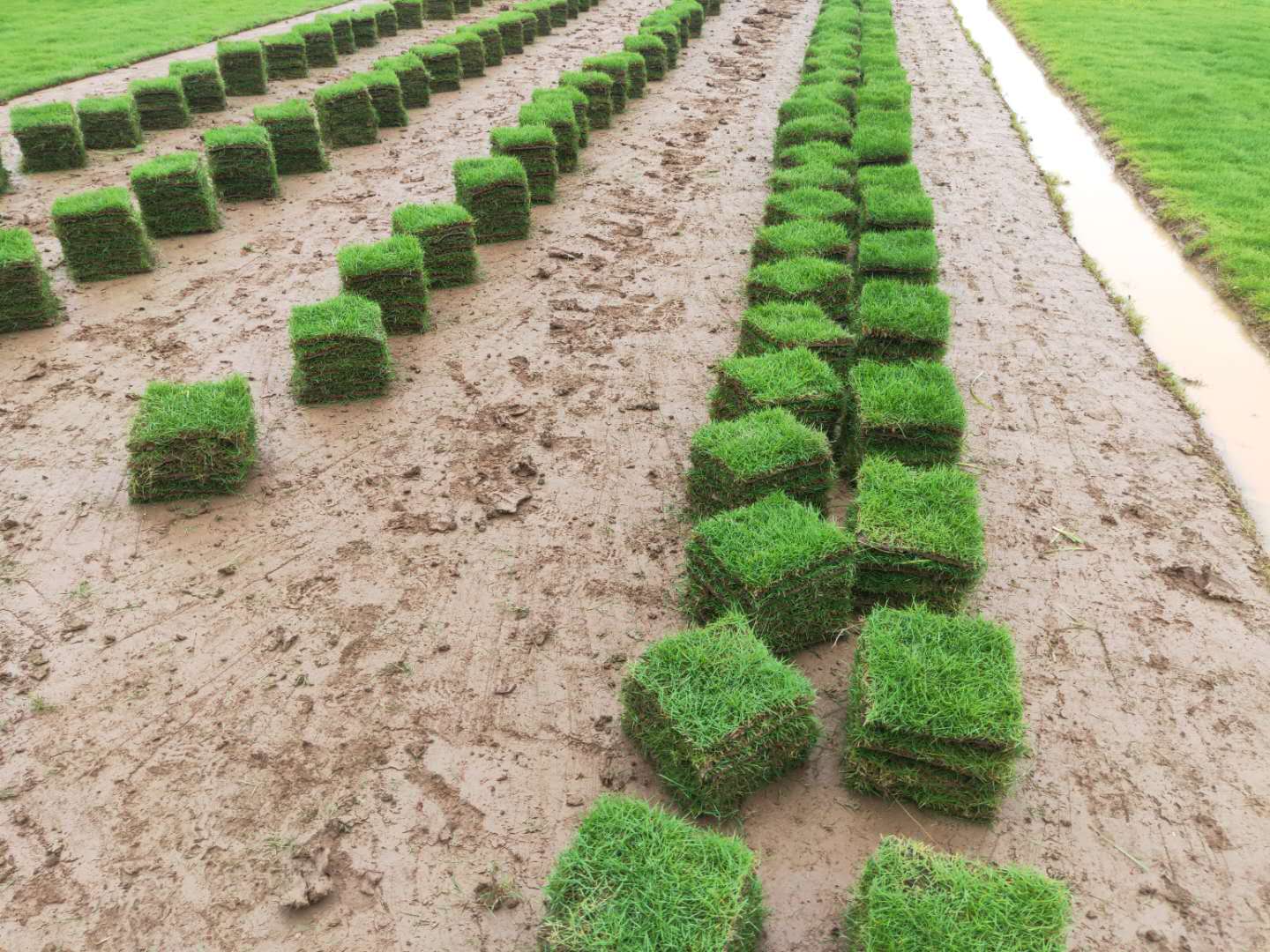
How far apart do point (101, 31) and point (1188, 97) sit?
25216 millimetres

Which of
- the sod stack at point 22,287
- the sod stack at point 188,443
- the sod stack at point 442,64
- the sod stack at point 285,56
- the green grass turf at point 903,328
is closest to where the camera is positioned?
the sod stack at point 188,443

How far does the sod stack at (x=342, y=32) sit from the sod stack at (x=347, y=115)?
723 centimetres

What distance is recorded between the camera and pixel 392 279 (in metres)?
8.44

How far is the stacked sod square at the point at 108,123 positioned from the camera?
13.3 m

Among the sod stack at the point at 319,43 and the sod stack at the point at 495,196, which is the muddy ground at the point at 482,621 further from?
the sod stack at the point at 319,43

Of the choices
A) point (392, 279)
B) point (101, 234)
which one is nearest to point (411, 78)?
point (101, 234)

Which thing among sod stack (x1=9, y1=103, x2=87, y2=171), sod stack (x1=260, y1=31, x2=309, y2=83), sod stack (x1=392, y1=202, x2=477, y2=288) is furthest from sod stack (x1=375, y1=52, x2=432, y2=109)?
sod stack (x1=392, y1=202, x2=477, y2=288)

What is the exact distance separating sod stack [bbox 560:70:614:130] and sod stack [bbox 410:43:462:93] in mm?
3569

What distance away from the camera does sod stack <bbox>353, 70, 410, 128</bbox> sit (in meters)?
14.4

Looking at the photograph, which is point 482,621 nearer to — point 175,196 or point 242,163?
point 175,196

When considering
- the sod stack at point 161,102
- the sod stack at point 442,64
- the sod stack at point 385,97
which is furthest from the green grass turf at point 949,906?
the sod stack at point 442,64

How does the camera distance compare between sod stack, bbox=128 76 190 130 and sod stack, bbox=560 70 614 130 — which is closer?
sod stack, bbox=128 76 190 130

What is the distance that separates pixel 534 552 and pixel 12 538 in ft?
12.6

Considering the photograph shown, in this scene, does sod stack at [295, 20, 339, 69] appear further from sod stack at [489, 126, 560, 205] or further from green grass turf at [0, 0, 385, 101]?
sod stack at [489, 126, 560, 205]
